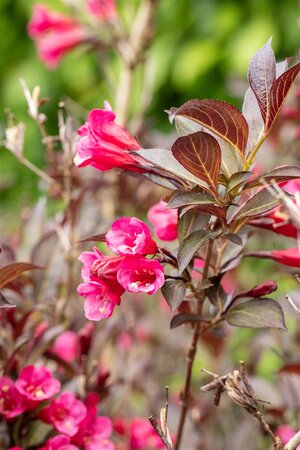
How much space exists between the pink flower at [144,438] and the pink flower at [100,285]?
0.47 metres

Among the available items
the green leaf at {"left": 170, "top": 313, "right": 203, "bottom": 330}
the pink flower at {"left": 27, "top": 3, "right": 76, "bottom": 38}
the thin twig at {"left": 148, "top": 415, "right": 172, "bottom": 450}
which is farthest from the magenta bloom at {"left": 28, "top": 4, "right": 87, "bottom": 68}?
the thin twig at {"left": 148, "top": 415, "right": 172, "bottom": 450}

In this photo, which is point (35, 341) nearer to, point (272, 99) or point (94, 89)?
point (272, 99)

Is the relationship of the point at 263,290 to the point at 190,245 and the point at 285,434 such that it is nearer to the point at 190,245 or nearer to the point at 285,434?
the point at 190,245

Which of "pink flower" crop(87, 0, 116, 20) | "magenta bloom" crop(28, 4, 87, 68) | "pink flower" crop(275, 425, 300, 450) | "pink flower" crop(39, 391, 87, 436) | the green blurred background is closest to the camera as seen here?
"pink flower" crop(39, 391, 87, 436)

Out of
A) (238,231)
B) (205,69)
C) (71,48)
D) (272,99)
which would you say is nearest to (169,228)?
(238,231)

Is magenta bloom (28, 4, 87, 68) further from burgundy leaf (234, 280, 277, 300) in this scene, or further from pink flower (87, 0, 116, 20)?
burgundy leaf (234, 280, 277, 300)

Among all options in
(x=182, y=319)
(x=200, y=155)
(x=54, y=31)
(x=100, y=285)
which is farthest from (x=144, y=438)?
(x=54, y=31)

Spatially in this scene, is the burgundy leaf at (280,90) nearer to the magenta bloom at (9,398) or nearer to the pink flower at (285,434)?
the magenta bloom at (9,398)

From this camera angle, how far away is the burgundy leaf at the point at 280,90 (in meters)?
0.72

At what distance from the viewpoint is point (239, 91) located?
1.88 meters

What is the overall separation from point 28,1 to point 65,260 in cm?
261

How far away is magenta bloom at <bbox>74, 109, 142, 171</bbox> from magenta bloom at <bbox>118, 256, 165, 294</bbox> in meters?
0.13

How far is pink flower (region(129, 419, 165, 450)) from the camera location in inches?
46.2

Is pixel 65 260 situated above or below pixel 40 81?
above
